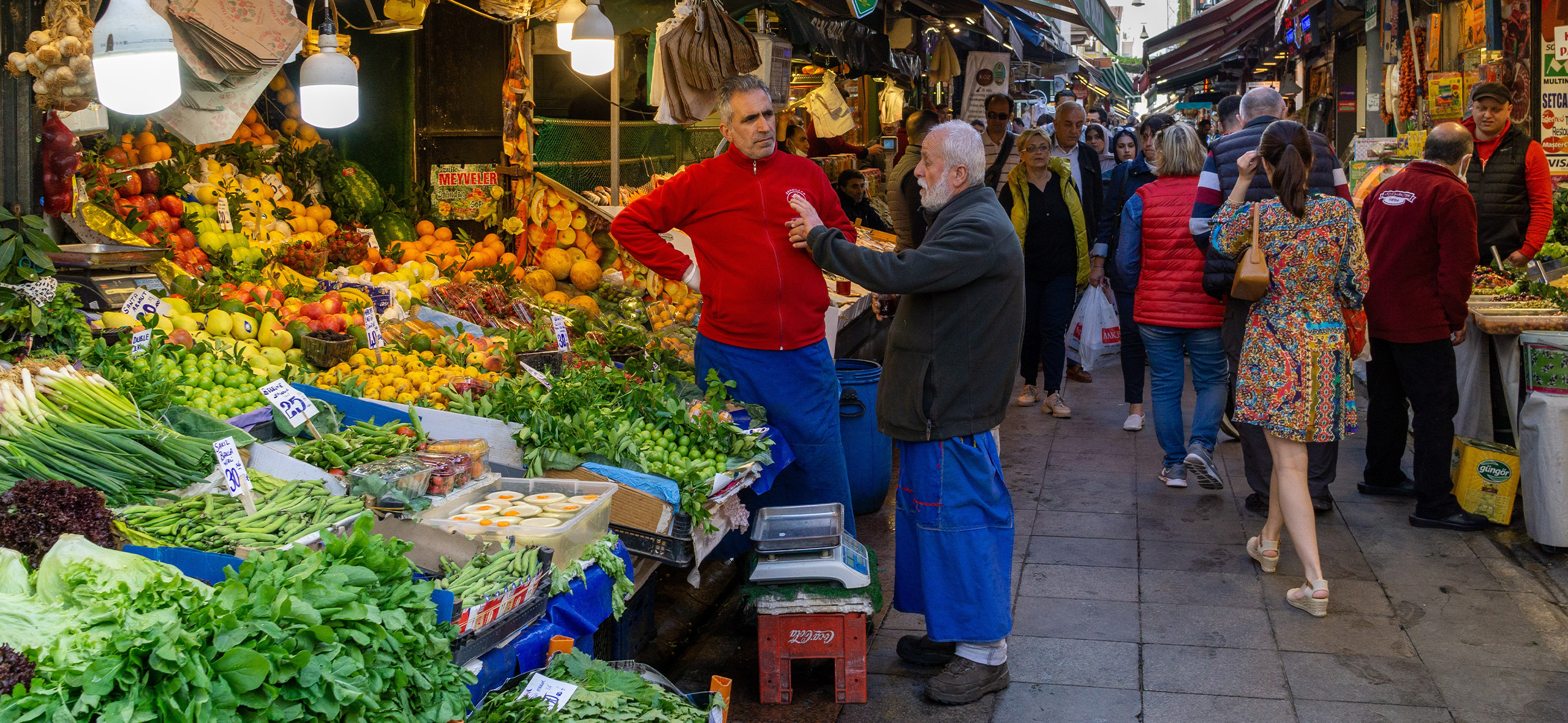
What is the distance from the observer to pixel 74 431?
330 cm

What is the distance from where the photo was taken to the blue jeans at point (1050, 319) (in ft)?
25.8

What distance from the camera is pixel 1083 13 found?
11.0 metres

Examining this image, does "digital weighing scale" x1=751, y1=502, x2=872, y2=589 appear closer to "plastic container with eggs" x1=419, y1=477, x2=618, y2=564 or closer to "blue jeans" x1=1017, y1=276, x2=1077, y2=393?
"plastic container with eggs" x1=419, y1=477, x2=618, y2=564

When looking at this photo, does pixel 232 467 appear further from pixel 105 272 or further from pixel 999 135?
pixel 999 135

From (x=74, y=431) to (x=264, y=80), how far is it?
1.59m

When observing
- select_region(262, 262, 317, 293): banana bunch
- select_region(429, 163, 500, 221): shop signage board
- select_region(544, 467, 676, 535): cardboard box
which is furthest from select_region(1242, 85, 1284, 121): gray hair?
select_region(262, 262, 317, 293): banana bunch

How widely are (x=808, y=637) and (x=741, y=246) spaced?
59.9 inches

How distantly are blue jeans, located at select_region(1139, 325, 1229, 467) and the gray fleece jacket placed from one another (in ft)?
8.76

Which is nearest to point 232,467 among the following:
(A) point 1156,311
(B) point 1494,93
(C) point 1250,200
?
(C) point 1250,200

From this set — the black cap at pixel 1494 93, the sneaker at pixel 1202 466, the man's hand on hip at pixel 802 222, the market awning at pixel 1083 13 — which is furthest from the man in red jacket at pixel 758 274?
the market awning at pixel 1083 13

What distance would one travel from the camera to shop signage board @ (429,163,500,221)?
721 centimetres

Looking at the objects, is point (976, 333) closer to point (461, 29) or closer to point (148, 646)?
point (148, 646)

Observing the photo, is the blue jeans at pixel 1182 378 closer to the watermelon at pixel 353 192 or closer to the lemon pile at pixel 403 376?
the lemon pile at pixel 403 376

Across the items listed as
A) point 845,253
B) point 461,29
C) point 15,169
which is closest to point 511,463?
point 845,253
